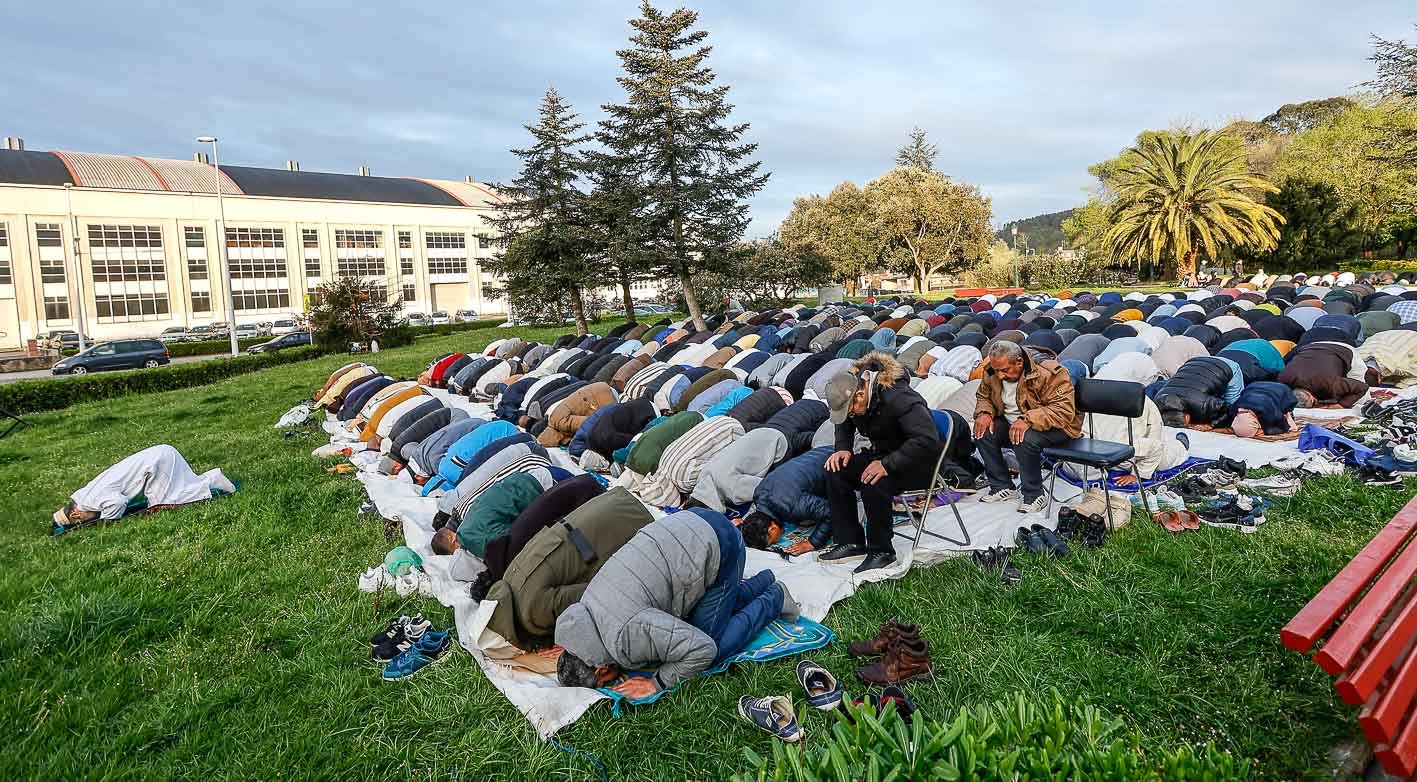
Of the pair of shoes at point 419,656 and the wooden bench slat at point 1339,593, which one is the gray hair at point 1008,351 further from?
the pair of shoes at point 419,656

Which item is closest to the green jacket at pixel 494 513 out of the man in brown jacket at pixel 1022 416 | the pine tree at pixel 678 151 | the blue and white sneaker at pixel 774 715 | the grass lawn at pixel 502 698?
the grass lawn at pixel 502 698

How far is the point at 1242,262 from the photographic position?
127ft

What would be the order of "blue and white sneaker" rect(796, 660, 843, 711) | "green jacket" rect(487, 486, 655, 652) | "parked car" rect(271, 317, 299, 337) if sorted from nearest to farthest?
"blue and white sneaker" rect(796, 660, 843, 711)
"green jacket" rect(487, 486, 655, 652)
"parked car" rect(271, 317, 299, 337)

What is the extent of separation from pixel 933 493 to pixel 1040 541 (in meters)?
1.08

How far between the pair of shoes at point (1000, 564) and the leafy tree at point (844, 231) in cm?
3317

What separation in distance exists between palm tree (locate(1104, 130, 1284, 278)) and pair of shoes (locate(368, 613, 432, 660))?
34.2 m

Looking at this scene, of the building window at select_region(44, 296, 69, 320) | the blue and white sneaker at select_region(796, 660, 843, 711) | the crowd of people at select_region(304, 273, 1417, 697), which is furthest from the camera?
the building window at select_region(44, 296, 69, 320)

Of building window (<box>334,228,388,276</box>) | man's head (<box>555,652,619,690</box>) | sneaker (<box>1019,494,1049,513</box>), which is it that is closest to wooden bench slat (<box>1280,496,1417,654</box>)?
sneaker (<box>1019,494,1049,513</box>)

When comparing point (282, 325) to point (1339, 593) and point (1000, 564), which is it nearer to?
point (1000, 564)

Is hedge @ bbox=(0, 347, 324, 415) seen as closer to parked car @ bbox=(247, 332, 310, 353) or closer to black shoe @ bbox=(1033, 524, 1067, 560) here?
parked car @ bbox=(247, 332, 310, 353)

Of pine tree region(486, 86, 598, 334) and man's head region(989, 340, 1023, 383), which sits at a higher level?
pine tree region(486, 86, 598, 334)

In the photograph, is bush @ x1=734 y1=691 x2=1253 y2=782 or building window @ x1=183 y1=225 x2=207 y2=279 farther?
building window @ x1=183 y1=225 x2=207 y2=279

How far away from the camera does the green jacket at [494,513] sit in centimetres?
502

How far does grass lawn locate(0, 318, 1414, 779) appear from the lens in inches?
119
